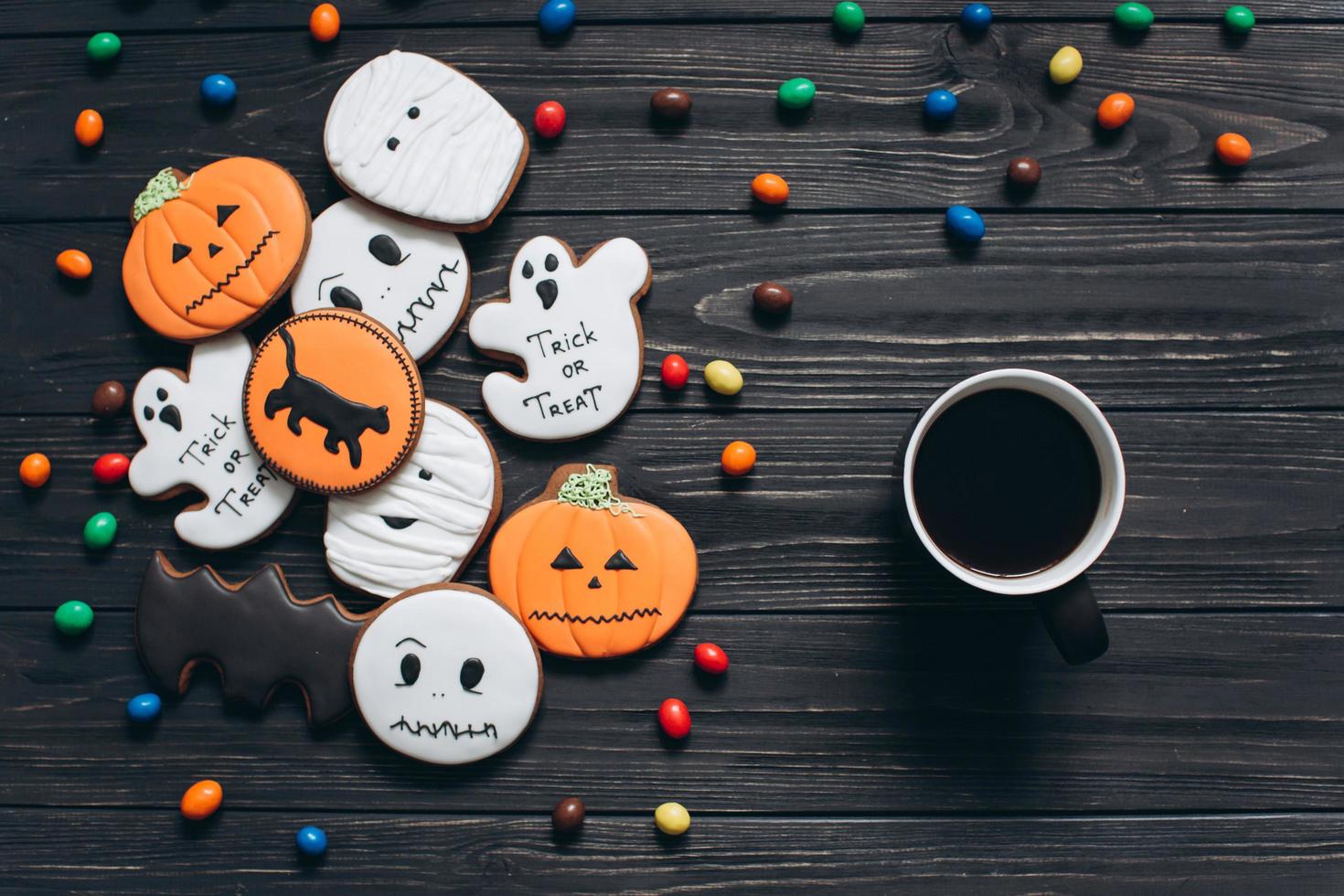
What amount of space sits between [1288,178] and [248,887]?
1108mm

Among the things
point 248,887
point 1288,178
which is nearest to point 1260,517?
point 1288,178

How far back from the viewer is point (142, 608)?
76cm

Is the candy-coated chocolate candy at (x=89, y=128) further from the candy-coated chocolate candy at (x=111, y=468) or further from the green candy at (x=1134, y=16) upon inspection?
the green candy at (x=1134, y=16)

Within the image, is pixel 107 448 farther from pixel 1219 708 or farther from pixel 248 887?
pixel 1219 708

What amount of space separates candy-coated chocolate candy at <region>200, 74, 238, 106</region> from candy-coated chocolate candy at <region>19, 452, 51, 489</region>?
1.16 feet

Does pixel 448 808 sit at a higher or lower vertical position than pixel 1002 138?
lower

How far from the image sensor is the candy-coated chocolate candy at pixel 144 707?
76cm

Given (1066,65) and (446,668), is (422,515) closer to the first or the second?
(446,668)

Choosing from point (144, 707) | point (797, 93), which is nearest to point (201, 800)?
point (144, 707)

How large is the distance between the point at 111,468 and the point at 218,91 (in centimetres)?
35

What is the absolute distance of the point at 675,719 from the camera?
74cm

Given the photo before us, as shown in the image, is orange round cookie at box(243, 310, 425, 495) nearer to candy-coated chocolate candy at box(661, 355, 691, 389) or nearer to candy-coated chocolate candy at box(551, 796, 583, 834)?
candy-coated chocolate candy at box(661, 355, 691, 389)

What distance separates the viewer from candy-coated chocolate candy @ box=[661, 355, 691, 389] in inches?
29.7

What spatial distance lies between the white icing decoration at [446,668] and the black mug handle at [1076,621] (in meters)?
0.41
